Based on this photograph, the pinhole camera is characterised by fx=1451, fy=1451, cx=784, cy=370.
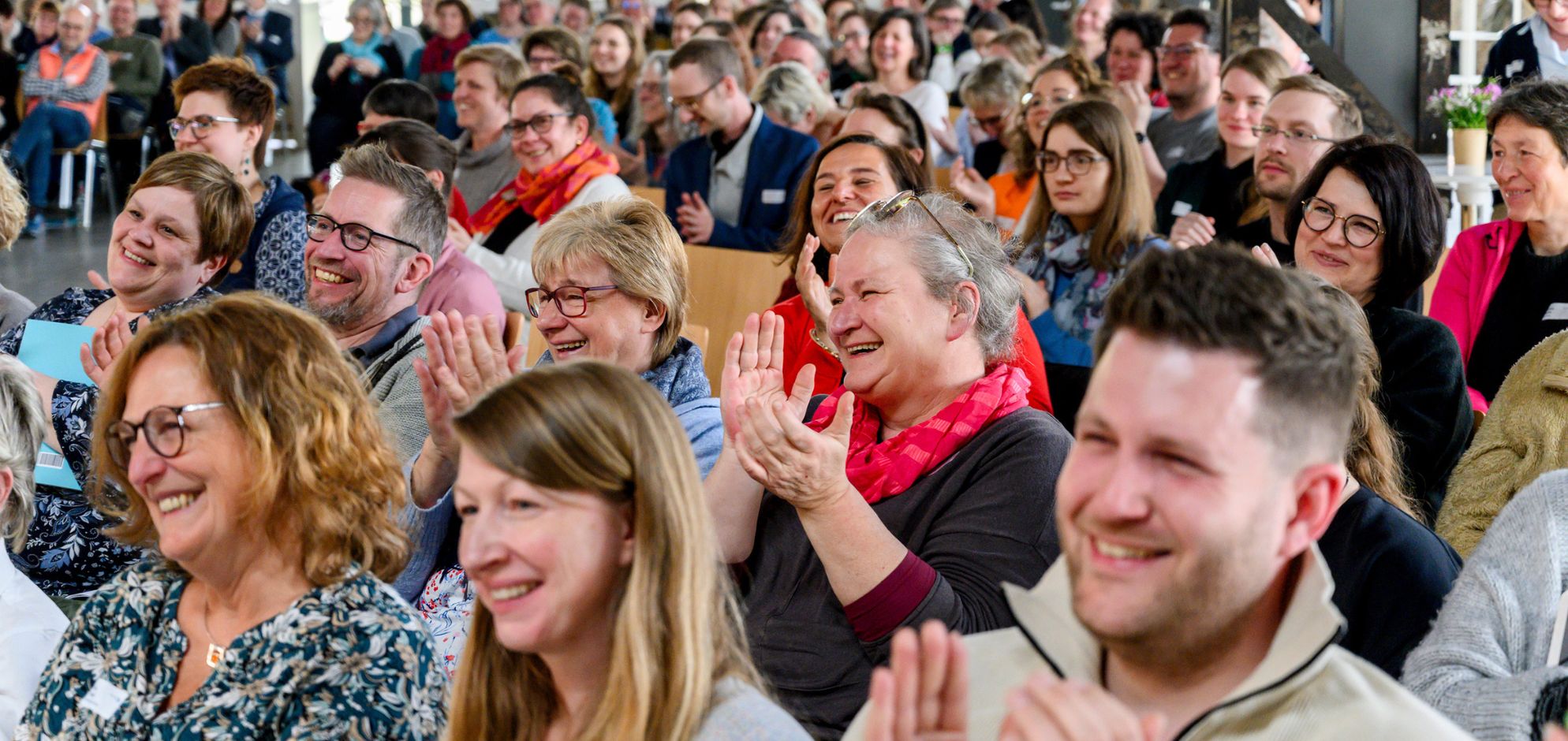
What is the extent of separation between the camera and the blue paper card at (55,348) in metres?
2.95

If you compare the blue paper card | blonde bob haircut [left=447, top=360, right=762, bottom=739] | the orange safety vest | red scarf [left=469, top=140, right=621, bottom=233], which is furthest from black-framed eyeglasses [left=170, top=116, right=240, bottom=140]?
the orange safety vest

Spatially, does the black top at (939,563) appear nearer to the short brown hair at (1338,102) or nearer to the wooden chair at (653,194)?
the short brown hair at (1338,102)

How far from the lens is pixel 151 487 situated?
69.0 inches

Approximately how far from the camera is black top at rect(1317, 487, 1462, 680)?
5.90ft

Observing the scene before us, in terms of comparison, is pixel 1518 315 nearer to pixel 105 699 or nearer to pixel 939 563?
pixel 939 563

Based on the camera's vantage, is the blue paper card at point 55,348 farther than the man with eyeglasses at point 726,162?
No

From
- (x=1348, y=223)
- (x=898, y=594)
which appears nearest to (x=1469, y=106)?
(x=1348, y=223)

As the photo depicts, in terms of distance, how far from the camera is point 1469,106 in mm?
5410

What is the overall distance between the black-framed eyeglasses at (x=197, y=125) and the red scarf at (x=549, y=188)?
0.98 meters

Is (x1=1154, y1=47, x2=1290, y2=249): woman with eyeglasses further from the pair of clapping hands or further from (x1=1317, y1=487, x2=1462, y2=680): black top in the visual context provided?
the pair of clapping hands

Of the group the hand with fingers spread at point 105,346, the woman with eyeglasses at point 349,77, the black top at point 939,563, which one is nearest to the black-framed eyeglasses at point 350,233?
the hand with fingers spread at point 105,346

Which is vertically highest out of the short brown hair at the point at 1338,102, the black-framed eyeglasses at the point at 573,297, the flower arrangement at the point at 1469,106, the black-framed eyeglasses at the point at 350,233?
the short brown hair at the point at 1338,102

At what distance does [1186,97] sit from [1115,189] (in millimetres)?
1852

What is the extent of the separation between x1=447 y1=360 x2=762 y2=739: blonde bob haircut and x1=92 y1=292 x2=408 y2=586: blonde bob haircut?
409 millimetres
